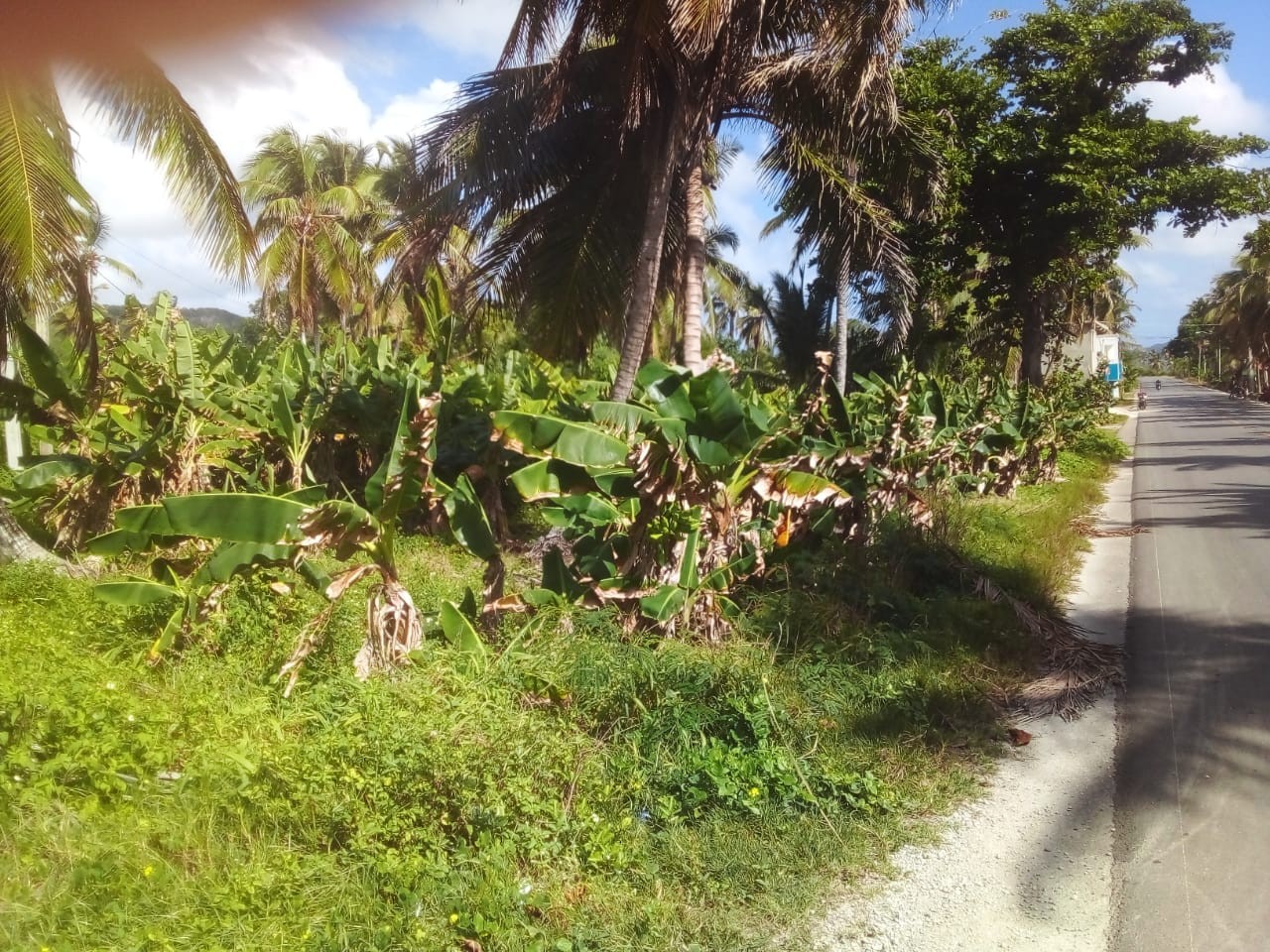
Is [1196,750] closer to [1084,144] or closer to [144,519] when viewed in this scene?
[144,519]

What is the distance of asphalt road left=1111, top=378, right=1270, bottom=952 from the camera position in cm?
403

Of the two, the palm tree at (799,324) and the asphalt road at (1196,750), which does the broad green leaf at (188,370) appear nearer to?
the asphalt road at (1196,750)

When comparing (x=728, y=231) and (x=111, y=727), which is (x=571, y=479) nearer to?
(x=111, y=727)

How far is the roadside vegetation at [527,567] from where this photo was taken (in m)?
4.18


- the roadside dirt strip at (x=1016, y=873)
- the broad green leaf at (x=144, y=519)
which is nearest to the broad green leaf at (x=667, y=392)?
the roadside dirt strip at (x=1016, y=873)

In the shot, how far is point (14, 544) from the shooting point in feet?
29.3

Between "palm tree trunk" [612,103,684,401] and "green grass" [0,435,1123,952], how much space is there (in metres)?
4.58

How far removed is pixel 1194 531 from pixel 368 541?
1055cm

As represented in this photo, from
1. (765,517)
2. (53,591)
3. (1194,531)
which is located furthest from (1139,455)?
(53,591)

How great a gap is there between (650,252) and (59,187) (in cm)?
534

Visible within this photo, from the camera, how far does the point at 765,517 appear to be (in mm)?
7957

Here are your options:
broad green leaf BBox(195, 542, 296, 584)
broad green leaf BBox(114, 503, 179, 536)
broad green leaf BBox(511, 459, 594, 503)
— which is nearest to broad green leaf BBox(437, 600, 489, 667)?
broad green leaf BBox(511, 459, 594, 503)

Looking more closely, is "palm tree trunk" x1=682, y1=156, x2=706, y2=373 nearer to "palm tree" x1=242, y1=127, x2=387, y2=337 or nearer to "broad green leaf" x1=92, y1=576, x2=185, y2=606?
"broad green leaf" x1=92, y1=576, x2=185, y2=606

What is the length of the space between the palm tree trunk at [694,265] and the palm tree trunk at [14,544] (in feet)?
21.9
